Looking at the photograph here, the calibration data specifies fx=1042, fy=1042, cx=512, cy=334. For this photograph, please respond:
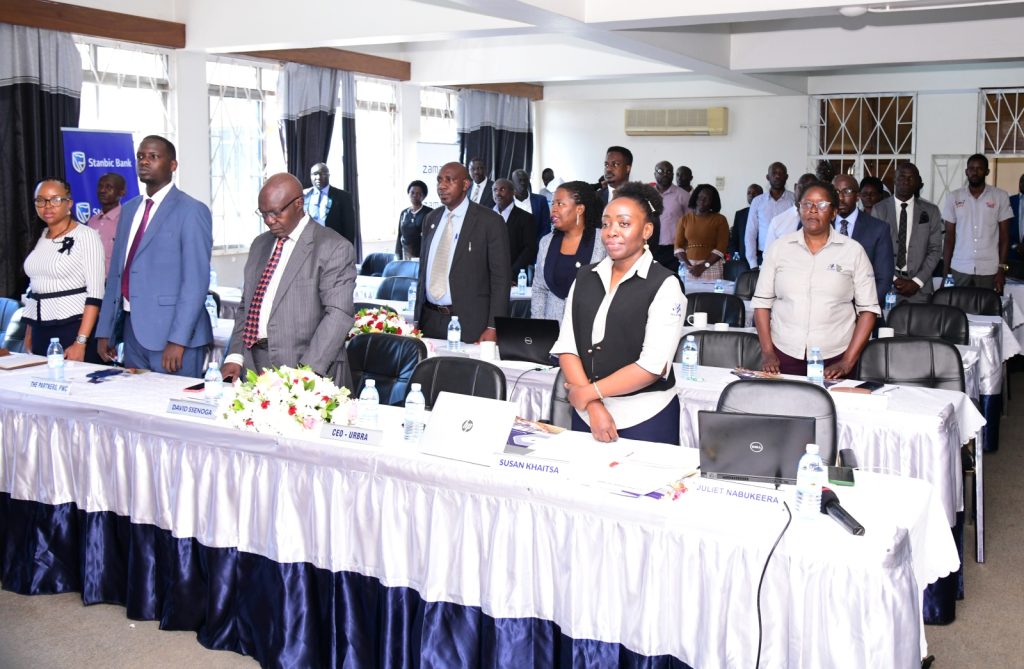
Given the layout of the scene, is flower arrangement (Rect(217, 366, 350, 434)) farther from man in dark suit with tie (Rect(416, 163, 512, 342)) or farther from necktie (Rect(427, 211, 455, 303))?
necktie (Rect(427, 211, 455, 303))

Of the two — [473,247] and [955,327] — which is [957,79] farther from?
[473,247]

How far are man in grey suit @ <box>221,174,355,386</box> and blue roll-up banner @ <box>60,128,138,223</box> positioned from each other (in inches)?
210

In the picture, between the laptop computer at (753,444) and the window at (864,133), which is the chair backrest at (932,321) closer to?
the laptop computer at (753,444)

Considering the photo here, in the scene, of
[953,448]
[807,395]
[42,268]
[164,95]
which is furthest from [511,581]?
[164,95]

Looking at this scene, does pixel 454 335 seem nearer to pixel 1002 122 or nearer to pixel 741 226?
pixel 741 226

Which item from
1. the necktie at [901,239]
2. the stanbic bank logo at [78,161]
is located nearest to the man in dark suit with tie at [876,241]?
the necktie at [901,239]

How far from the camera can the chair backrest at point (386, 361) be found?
173 inches

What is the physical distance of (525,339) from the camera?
193 inches

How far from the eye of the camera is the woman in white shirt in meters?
3.35

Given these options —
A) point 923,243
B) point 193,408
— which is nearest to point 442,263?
point 193,408

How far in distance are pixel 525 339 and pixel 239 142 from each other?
7287 mm

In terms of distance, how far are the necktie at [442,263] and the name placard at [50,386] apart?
2043 mm

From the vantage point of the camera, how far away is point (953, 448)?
4066mm

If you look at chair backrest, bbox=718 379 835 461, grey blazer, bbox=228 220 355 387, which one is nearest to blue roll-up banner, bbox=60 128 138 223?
grey blazer, bbox=228 220 355 387
